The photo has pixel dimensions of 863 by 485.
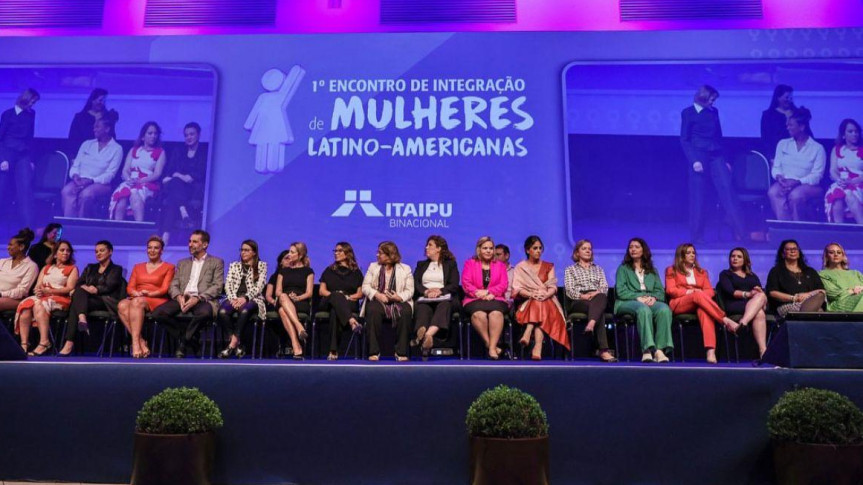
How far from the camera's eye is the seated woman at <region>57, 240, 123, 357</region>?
16.6 ft

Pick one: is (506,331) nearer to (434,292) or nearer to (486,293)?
(486,293)

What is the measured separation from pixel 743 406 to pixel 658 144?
2.92 metres

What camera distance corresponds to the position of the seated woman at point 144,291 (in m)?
5.00

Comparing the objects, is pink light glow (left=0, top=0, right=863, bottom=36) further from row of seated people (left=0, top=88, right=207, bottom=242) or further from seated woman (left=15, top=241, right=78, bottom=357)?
seated woman (left=15, top=241, right=78, bottom=357)

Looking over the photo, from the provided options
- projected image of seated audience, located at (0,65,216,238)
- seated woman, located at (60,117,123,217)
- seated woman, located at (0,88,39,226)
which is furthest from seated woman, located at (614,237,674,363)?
seated woman, located at (0,88,39,226)

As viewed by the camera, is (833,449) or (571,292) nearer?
(833,449)

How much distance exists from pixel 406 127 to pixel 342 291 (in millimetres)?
1588

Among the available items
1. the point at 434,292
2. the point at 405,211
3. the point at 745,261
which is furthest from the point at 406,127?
the point at 745,261

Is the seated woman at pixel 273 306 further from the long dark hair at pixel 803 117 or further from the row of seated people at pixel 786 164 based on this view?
the long dark hair at pixel 803 117

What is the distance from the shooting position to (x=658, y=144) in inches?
236

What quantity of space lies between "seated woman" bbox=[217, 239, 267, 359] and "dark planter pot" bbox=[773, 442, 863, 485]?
129 inches

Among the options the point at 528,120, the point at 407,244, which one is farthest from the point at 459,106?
the point at 407,244

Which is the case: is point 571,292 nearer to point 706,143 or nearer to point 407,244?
point 407,244

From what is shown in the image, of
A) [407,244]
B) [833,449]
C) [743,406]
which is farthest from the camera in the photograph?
[407,244]
